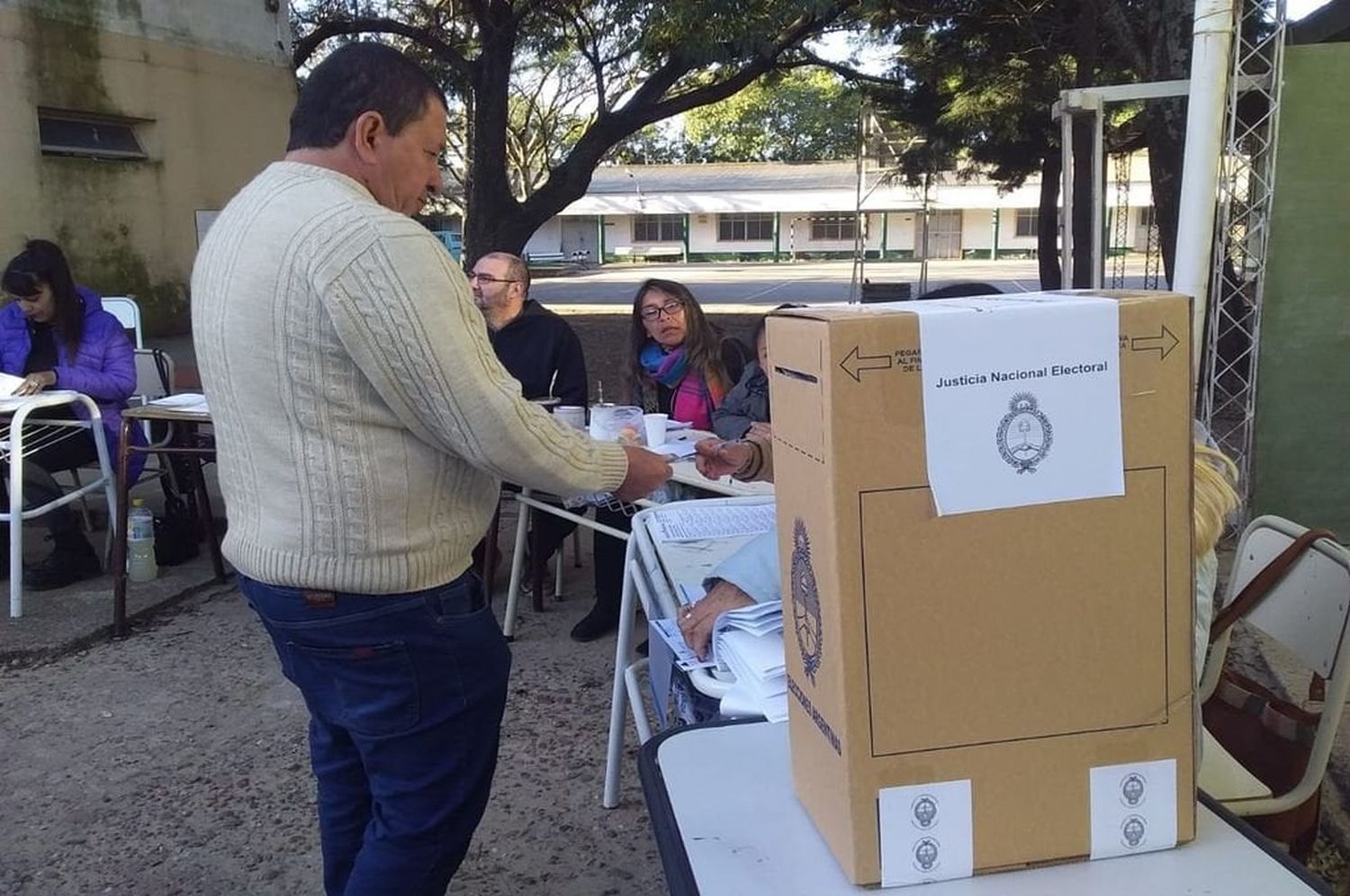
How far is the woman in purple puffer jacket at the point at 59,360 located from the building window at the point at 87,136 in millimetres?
8152

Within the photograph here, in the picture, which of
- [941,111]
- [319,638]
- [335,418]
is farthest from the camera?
[941,111]

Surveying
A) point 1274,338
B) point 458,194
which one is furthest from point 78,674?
point 458,194

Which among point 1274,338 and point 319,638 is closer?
point 319,638

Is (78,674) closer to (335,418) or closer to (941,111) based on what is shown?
(335,418)

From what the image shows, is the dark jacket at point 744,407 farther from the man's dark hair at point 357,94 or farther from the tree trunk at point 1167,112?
the tree trunk at point 1167,112

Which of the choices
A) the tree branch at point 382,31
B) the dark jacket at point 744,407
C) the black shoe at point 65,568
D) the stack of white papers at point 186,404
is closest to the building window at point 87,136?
the tree branch at point 382,31

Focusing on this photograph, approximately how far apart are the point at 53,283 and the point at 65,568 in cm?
116

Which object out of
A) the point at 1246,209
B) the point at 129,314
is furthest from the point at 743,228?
the point at 1246,209

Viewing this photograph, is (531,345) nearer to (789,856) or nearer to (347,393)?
(347,393)

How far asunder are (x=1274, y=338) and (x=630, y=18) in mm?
6513

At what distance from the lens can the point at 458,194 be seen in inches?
1166

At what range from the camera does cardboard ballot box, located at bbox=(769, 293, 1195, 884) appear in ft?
3.08

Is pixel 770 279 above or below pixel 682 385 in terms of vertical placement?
above

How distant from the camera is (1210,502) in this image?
139cm
